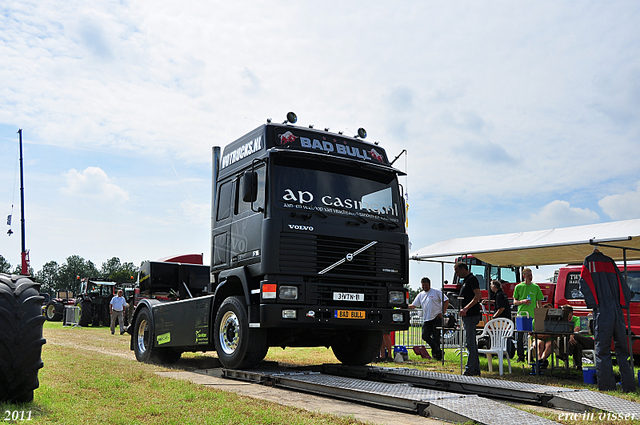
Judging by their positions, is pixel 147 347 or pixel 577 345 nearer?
pixel 577 345

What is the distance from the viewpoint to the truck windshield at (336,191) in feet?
27.0

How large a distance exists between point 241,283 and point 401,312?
241 cm

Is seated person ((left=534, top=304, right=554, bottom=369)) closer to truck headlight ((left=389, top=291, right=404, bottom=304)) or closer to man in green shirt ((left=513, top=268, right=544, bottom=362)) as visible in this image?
man in green shirt ((left=513, top=268, right=544, bottom=362))

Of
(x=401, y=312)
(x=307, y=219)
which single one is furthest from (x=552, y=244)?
(x=307, y=219)

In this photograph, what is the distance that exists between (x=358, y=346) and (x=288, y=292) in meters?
2.42

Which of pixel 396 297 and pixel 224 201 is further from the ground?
pixel 224 201

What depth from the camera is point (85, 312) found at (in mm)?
26438

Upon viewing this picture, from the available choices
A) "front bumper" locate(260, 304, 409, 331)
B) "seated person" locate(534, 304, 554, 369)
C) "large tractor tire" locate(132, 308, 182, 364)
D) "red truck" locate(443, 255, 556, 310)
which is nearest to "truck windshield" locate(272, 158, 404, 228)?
"front bumper" locate(260, 304, 409, 331)

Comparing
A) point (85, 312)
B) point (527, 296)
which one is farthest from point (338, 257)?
point (85, 312)

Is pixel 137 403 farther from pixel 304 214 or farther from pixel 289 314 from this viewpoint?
pixel 304 214

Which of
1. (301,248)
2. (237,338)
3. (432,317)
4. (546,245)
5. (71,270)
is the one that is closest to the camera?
(301,248)

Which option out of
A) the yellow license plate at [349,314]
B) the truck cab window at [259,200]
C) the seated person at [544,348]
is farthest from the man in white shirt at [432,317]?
the truck cab window at [259,200]

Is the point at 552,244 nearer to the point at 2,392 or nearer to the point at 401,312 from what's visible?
the point at 401,312

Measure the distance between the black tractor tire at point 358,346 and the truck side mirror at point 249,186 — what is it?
118 inches
